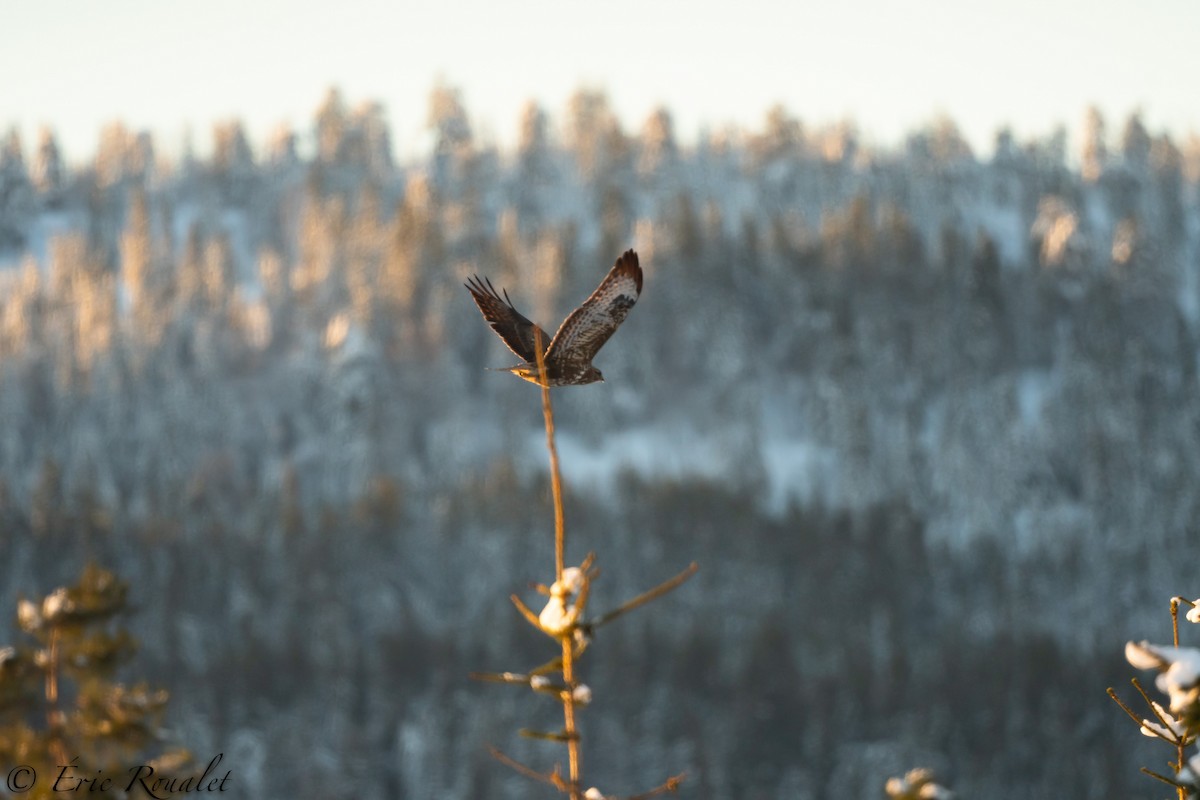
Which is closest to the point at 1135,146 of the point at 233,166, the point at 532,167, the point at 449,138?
the point at 532,167

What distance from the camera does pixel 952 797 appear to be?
585 centimetres

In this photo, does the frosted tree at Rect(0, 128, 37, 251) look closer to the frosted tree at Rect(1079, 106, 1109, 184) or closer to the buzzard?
the frosted tree at Rect(1079, 106, 1109, 184)

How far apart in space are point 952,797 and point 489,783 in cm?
8981

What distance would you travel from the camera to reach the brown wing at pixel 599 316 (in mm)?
4656

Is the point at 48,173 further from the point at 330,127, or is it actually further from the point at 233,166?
the point at 330,127

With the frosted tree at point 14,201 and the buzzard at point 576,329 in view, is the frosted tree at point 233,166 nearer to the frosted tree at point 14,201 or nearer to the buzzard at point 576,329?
the frosted tree at point 14,201

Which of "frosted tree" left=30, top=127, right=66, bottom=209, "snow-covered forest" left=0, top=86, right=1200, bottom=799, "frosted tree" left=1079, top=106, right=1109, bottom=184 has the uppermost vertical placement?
"frosted tree" left=30, top=127, right=66, bottom=209

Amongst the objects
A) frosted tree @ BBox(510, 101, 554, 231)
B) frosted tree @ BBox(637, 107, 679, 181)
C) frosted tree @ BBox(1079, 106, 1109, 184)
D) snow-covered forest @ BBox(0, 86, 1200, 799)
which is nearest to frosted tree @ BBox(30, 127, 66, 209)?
snow-covered forest @ BBox(0, 86, 1200, 799)

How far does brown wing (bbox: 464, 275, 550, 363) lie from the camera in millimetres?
4871

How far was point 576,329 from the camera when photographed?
4.66 metres

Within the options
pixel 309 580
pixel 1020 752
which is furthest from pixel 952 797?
pixel 309 580

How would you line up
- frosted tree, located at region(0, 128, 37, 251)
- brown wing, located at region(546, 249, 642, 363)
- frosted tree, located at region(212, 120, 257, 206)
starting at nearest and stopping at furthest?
brown wing, located at region(546, 249, 642, 363)
frosted tree, located at region(0, 128, 37, 251)
frosted tree, located at region(212, 120, 257, 206)

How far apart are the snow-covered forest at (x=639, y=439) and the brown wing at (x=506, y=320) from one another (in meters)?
88.4

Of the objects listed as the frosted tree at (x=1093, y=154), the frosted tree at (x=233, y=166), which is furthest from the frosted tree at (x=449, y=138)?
the frosted tree at (x=1093, y=154)
